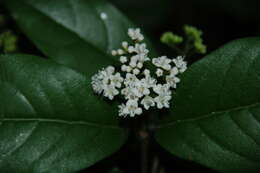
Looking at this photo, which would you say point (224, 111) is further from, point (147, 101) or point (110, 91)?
point (110, 91)

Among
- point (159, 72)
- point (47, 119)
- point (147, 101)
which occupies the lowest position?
point (47, 119)

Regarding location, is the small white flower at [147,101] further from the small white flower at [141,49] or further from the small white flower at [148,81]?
the small white flower at [141,49]

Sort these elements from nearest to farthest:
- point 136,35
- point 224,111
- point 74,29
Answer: point 224,111
point 136,35
point 74,29

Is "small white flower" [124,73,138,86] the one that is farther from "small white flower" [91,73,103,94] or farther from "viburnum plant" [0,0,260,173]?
"small white flower" [91,73,103,94]

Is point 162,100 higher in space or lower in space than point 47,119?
higher

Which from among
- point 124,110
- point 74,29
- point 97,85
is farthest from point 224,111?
point 74,29

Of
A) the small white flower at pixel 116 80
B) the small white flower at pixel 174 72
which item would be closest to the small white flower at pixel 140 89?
the small white flower at pixel 116 80
